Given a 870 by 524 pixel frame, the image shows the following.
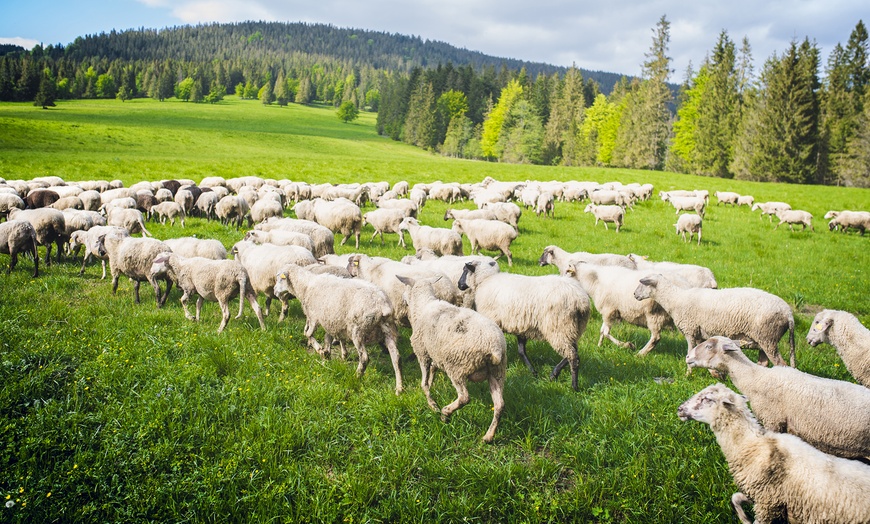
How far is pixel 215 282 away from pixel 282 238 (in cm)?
353

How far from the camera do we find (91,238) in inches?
474

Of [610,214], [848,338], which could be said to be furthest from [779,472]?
[610,214]

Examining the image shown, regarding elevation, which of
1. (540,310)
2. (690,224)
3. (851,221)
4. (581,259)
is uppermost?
(851,221)

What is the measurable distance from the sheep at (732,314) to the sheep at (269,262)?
693 centimetres

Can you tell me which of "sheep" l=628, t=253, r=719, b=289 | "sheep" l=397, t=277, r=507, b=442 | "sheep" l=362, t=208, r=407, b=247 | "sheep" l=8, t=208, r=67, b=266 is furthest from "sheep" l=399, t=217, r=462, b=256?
"sheep" l=8, t=208, r=67, b=266

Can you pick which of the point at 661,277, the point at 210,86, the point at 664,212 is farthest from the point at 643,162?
the point at 210,86

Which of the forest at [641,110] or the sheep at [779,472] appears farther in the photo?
the forest at [641,110]

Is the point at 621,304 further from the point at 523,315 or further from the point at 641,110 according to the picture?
the point at 641,110

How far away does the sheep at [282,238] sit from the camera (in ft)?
39.8

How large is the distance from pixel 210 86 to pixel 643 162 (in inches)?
4626

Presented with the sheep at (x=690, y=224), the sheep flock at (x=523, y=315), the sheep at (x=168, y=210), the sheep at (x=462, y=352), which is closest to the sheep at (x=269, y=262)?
the sheep flock at (x=523, y=315)

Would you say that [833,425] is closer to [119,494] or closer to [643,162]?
[119,494]

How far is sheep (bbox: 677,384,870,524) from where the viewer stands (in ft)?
12.4

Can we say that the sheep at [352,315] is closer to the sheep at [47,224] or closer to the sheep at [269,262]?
the sheep at [269,262]
